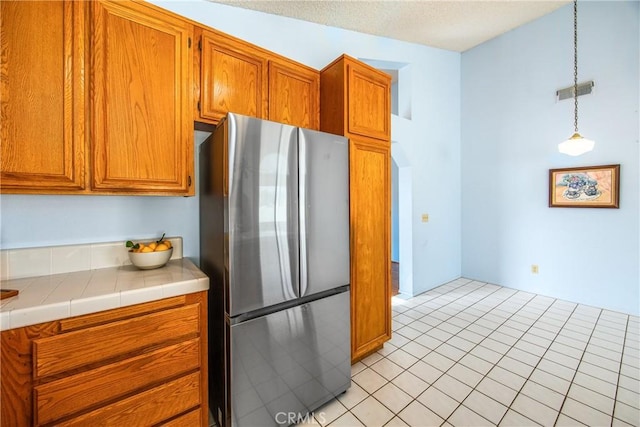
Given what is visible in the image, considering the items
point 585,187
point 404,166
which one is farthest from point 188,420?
point 585,187

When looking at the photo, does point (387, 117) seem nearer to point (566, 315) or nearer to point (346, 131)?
point (346, 131)

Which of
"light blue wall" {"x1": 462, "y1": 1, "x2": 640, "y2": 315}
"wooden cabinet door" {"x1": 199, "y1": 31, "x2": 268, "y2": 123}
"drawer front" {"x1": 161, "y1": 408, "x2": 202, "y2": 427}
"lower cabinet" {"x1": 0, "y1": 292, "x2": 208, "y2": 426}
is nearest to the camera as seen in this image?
"lower cabinet" {"x1": 0, "y1": 292, "x2": 208, "y2": 426}

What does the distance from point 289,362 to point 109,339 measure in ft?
2.88

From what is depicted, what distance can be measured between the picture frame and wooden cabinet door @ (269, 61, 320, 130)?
3.38 m

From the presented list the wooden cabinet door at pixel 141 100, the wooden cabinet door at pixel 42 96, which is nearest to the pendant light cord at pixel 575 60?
the wooden cabinet door at pixel 141 100

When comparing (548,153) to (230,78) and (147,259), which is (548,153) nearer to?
(230,78)

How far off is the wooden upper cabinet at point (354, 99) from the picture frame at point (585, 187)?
109 inches

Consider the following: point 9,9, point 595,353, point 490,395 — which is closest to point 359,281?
point 490,395

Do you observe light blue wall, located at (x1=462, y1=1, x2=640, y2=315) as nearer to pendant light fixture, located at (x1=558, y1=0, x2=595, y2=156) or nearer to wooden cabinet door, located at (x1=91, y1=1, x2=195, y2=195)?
pendant light fixture, located at (x1=558, y1=0, x2=595, y2=156)

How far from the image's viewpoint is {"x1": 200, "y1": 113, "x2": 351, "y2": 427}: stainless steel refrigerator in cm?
130

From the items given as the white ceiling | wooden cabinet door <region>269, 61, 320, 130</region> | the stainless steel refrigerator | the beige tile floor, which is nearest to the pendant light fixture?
the white ceiling

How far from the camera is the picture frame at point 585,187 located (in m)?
2.94

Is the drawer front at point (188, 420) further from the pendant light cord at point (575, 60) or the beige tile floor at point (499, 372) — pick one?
the pendant light cord at point (575, 60)

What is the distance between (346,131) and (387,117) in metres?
0.57
